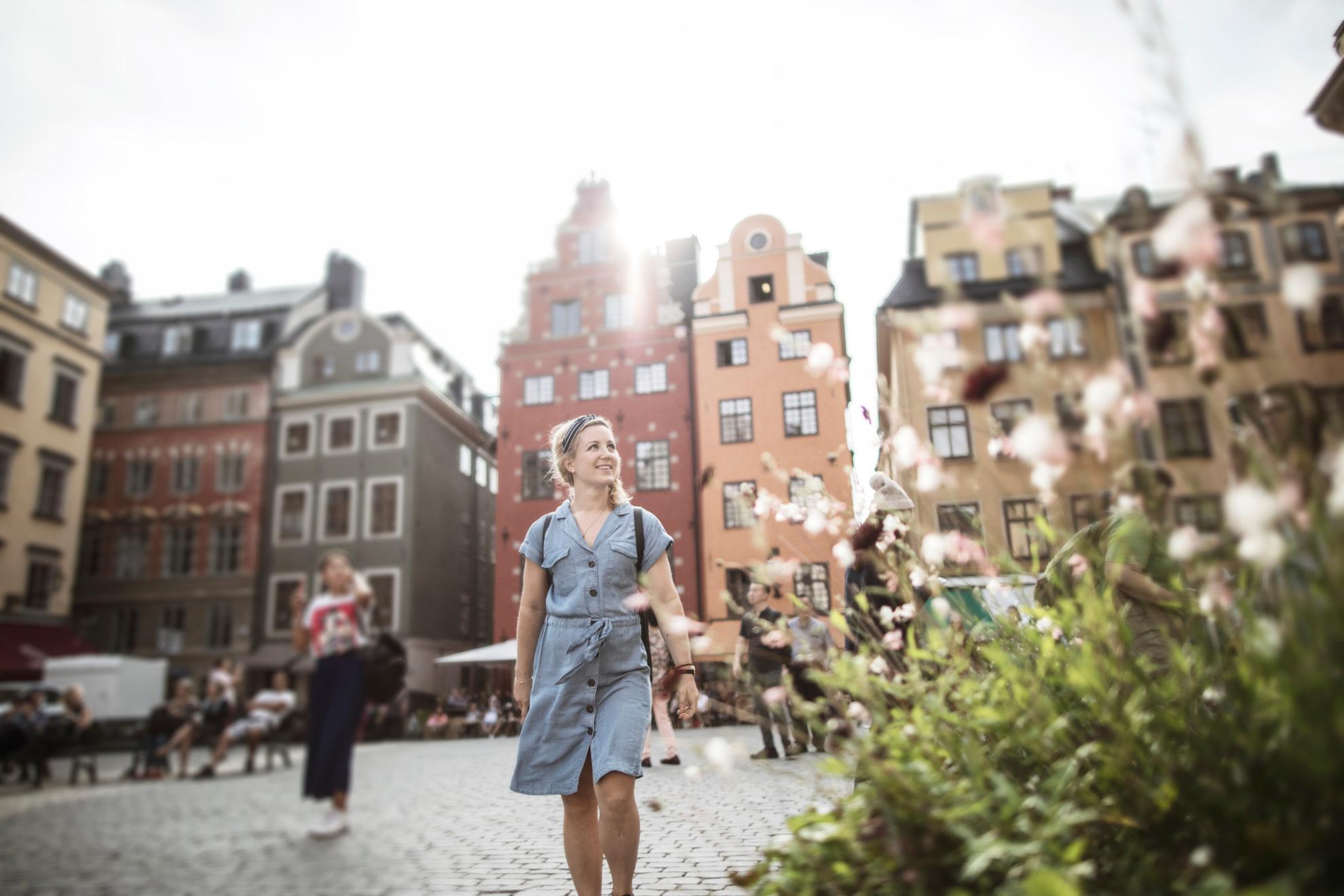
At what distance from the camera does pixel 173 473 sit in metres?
29.0

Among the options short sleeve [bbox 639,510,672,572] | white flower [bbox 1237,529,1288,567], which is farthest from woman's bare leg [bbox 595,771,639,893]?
white flower [bbox 1237,529,1288,567]

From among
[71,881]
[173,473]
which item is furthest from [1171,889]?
[173,473]

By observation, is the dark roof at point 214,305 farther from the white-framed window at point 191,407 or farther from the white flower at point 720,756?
the white flower at point 720,756

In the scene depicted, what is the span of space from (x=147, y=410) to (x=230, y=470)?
4.13 m

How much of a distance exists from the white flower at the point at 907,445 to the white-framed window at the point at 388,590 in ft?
82.3

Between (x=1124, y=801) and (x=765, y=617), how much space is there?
622cm

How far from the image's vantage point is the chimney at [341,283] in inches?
1308

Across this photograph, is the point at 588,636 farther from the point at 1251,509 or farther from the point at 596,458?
the point at 1251,509

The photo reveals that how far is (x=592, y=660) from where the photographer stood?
300cm

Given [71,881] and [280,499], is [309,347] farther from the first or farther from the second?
[71,881]

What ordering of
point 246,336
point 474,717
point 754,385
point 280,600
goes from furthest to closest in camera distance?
point 246,336
point 280,600
point 474,717
point 754,385

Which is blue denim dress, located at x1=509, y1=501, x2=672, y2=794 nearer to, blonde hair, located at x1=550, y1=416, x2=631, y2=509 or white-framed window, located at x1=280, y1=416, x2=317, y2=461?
blonde hair, located at x1=550, y1=416, x2=631, y2=509

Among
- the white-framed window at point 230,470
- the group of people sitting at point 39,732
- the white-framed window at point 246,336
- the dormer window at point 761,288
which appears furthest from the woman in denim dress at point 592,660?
the white-framed window at point 246,336

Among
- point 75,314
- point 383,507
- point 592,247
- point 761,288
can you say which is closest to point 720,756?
point 761,288
